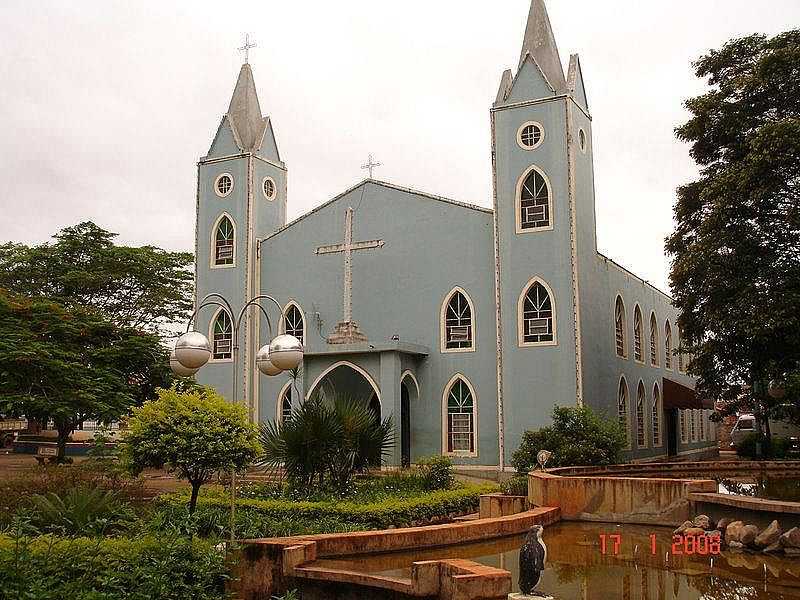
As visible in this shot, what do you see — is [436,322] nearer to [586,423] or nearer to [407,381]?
[407,381]

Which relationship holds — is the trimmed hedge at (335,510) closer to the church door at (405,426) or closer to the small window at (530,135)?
the church door at (405,426)

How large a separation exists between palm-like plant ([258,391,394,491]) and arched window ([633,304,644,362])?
17.1 m

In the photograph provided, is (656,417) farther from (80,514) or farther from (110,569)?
(110,569)

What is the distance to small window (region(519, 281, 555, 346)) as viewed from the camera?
22828mm

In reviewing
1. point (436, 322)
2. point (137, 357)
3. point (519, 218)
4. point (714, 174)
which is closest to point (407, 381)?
point (436, 322)

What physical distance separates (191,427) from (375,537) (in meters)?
2.83

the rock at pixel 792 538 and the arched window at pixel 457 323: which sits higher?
the arched window at pixel 457 323

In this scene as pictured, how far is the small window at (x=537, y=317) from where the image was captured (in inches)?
899

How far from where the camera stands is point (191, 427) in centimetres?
1031

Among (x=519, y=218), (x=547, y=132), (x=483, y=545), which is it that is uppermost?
(x=547, y=132)

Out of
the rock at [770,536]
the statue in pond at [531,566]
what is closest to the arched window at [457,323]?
the rock at [770,536]

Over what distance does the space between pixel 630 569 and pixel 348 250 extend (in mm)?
18365

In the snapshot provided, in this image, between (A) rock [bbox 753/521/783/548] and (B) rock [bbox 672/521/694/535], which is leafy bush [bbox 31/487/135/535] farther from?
(A) rock [bbox 753/521/783/548]

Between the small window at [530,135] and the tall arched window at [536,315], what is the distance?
3.90 metres
